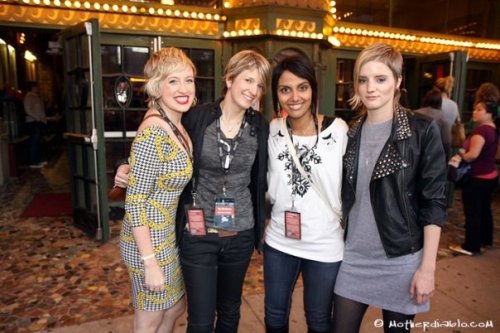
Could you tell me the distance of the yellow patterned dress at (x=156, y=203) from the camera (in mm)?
1780

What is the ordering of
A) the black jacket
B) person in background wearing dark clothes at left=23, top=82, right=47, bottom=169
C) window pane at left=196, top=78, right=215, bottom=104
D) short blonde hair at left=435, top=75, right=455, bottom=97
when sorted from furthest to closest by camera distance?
1. person in background wearing dark clothes at left=23, top=82, right=47, bottom=169
2. window pane at left=196, top=78, right=215, bottom=104
3. short blonde hair at left=435, top=75, right=455, bottom=97
4. the black jacket

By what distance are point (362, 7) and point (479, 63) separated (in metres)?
3.00

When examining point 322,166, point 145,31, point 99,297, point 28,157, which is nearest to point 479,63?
point 145,31

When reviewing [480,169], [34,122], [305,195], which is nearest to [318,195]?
[305,195]

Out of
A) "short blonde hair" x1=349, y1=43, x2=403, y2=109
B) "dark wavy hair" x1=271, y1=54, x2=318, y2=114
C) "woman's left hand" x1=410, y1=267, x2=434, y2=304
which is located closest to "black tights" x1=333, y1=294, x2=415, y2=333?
"woman's left hand" x1=410, y1=267, x2=434, y2=304

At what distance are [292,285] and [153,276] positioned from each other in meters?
0.77

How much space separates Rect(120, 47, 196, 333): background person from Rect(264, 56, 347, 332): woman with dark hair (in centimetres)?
51

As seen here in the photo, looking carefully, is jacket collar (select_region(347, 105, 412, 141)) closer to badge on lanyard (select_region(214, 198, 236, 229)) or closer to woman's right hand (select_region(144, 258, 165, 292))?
badge on lanyard (select_region(214, 198, 236, 229))

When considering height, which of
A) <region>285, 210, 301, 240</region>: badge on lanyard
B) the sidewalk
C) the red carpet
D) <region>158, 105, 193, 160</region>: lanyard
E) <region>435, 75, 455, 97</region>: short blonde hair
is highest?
<region>435, 75, 455, 97</region>: short blonde hair

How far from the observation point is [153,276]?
1.83 metres

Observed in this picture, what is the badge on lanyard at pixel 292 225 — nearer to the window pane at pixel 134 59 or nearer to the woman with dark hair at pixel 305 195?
the woman with dark hair at pixel 305 195

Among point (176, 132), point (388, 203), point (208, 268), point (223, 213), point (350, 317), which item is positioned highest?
point (176, 132)

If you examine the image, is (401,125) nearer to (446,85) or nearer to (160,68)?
(160,68)

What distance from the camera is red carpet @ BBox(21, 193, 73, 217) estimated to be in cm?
591
